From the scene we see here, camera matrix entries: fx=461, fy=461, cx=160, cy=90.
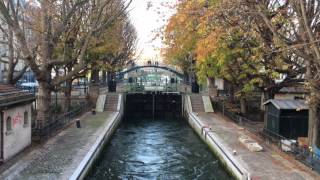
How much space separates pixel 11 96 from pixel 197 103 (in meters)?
29.0

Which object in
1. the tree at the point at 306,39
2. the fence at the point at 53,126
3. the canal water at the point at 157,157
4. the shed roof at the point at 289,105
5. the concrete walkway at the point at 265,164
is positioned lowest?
the canal water at the point at 157,157

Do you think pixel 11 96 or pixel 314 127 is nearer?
pixel 11 96

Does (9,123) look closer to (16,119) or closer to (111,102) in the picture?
(16,119)

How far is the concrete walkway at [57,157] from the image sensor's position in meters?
18.6

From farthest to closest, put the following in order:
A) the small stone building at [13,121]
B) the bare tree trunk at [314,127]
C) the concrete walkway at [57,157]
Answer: the bare tree trunk at [314,127] < the small stone building at [13,121] < the concrete walkway at [57,157]

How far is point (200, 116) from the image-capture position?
139 feet

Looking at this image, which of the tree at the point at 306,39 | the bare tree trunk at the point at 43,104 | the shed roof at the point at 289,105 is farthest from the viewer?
the bare tree trunk at the point at 43,104

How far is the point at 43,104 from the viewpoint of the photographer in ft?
91.2

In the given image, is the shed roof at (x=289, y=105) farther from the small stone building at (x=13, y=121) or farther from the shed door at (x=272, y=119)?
the small stone building at (x=13, y=121)

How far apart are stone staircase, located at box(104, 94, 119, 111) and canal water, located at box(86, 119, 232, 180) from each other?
591 cm

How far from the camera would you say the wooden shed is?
86.7 feet

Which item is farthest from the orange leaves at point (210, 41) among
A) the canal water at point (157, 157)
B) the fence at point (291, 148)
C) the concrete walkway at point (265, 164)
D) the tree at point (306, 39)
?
the canal water at point (157, 157)

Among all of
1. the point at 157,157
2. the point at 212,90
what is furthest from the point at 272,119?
the point at 212,90

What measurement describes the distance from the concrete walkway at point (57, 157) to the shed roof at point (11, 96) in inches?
105
